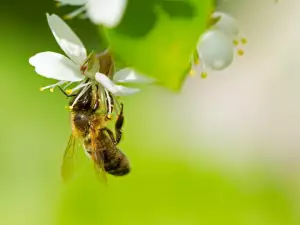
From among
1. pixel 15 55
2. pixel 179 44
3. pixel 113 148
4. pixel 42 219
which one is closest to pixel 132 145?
pixel 42 219

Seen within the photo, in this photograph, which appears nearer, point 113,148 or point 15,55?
point 113,148

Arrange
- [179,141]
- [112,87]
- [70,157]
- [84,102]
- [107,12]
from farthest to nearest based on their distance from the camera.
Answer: [179,141] < [70,157] < [84,102] < [112,87] < [107,12]

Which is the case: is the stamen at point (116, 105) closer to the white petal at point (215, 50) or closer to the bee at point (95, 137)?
the bee at point (95, 137)

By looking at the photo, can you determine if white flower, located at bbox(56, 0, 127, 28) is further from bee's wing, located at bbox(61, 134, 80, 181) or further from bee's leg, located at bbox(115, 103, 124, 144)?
bee's wing, located at bbox(61, 134, 80, 181)

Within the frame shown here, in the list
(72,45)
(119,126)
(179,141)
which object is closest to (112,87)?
(72,45)

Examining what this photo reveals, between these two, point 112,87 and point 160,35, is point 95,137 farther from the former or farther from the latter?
point 160,35

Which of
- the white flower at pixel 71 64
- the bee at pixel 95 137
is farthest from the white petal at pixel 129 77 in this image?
the bee at pixel 95 137

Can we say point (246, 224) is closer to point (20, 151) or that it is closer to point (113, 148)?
point (20, 151)

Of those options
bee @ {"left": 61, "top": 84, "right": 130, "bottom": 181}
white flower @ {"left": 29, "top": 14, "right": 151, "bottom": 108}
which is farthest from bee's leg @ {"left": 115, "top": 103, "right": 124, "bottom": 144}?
white flower @ {"left": 29, "top": 14, "right": 151, "bottom": 108}
